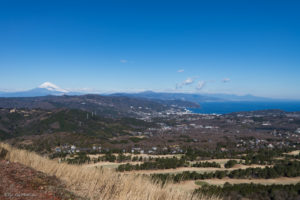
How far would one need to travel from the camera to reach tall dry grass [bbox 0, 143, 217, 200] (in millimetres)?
4598

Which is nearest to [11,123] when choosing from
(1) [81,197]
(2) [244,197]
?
(2) [244,197]

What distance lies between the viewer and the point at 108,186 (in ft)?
16.8

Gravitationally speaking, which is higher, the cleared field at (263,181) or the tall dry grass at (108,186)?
the tall dry grass at (108,186)

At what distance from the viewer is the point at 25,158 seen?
791cm

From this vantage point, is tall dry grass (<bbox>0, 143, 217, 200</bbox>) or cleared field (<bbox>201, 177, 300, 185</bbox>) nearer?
tall dry grass (<bbox>0, 143, 217, 200</bbox>)

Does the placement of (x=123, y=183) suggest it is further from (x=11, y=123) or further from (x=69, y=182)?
(x=11, y=123)

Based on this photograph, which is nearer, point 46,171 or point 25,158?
point 46,171

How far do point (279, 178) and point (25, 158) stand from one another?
4107cm

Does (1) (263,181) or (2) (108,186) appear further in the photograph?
(1) (263,181)

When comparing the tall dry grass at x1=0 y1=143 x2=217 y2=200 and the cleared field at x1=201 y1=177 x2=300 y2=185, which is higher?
the tall dry grass at x1=0 y1=143 x2=217 y2=200

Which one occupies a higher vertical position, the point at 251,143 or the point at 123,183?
the point at 123,183

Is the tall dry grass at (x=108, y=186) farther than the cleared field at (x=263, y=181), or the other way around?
the cleared field at (x=263, y=181)

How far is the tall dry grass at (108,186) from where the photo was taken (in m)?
4.60

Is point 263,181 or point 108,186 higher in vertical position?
point 108,186
